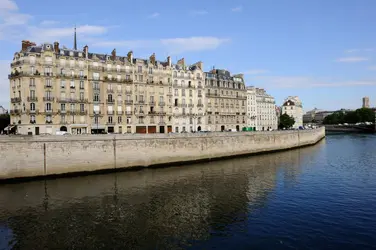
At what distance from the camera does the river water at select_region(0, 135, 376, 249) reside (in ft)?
67.4

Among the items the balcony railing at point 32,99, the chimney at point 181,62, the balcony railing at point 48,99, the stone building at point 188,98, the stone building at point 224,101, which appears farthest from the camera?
the stone building at point 224,101

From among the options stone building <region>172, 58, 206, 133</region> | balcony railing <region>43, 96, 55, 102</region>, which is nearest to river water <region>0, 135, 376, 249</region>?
balcony railing <region>43, 96, 55, 102</region>

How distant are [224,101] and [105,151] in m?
50.5

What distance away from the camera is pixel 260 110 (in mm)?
119375

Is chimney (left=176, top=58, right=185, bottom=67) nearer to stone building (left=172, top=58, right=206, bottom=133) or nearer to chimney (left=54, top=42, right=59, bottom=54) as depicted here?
stone building (left=172, top=58, right=206, bottom=133)

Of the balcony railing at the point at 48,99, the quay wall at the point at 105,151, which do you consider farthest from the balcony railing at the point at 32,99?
the quay wall at the point at 105,151

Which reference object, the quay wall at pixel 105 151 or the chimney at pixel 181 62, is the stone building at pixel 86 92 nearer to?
the chimney at pixel 181 62

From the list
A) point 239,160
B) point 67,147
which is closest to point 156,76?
point 239,160

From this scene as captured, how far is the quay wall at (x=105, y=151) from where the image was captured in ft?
132

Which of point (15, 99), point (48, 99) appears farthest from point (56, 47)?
point (15, 99)

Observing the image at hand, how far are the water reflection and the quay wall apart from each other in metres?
3.10

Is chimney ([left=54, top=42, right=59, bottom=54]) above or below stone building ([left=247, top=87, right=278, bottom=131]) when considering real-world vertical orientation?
above

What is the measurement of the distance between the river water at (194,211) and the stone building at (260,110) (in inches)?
2726

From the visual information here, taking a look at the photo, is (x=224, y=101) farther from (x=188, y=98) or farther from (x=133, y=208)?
(x=133, y=208)
